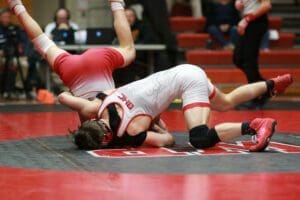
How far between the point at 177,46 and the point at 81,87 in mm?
6074

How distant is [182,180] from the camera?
3498mm

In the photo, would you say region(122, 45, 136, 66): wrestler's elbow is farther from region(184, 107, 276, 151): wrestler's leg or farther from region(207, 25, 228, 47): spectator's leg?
region(207, 25, 228, 47): spectator's leg

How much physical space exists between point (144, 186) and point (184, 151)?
46.7 inches

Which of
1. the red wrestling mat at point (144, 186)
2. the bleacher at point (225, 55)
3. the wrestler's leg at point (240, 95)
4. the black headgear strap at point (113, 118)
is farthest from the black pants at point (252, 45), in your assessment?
the red wrestling mat at point (144, 186)

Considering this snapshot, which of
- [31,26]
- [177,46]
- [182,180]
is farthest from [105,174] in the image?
[177,46]

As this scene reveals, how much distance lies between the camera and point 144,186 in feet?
11.0

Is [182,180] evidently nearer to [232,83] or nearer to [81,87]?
[81,87]

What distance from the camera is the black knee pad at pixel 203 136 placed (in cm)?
448

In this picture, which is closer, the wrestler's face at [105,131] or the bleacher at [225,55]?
the wrestler's face at [105,131]

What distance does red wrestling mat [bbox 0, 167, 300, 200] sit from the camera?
3.15 m

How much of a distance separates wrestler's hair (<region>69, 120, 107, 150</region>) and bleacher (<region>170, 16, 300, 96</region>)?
568 cm

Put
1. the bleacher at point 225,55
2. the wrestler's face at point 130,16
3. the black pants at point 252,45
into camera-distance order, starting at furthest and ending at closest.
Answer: the bleacher at point 225,55 < the wrestler's face at point 130,16 < the black pants at point 252,45

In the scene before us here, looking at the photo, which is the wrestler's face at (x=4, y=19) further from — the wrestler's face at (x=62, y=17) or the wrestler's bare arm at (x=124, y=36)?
the wrestler's bare arm at (x=124, y=36)

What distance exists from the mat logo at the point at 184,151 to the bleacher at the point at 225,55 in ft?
17.8
